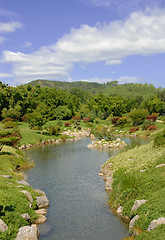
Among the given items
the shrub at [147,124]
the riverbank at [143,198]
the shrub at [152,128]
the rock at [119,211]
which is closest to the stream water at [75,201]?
the rock at [119,211]

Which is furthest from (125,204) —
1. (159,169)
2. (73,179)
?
(73,179)

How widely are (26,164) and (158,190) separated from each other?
1839 centimetres

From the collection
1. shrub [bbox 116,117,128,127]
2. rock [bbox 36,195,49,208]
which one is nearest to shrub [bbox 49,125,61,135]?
shrub [bbox 116,117,128,127]

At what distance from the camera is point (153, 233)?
10703 millimetres

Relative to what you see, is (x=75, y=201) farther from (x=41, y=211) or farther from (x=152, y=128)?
(x=152, y=128)

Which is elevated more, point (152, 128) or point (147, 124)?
point (147, 124)

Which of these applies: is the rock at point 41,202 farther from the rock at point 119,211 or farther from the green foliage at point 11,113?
the green foliage at point 11,113

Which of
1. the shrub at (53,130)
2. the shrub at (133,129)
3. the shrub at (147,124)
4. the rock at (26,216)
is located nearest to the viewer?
the rock at (26,216)

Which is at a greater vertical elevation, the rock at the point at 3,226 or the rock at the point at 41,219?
the rock at the point at 3,226

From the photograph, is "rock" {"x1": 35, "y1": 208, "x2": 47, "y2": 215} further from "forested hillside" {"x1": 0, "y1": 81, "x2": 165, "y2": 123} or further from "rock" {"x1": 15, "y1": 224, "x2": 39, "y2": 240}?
"forested hillside" {"x1": 0, "y1": 81, "x2": 165, "y2": 123}

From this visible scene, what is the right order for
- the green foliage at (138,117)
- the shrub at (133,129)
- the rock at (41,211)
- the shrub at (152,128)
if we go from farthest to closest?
1. the green foliage at (138,117)
2. the shrub at (133,129)
3. the shrub at (152,128)
4. the rock at (41,211)

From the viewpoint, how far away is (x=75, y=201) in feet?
60.6

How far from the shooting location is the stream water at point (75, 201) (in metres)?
13.6

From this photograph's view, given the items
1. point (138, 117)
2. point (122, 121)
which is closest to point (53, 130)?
point (122, 121)
